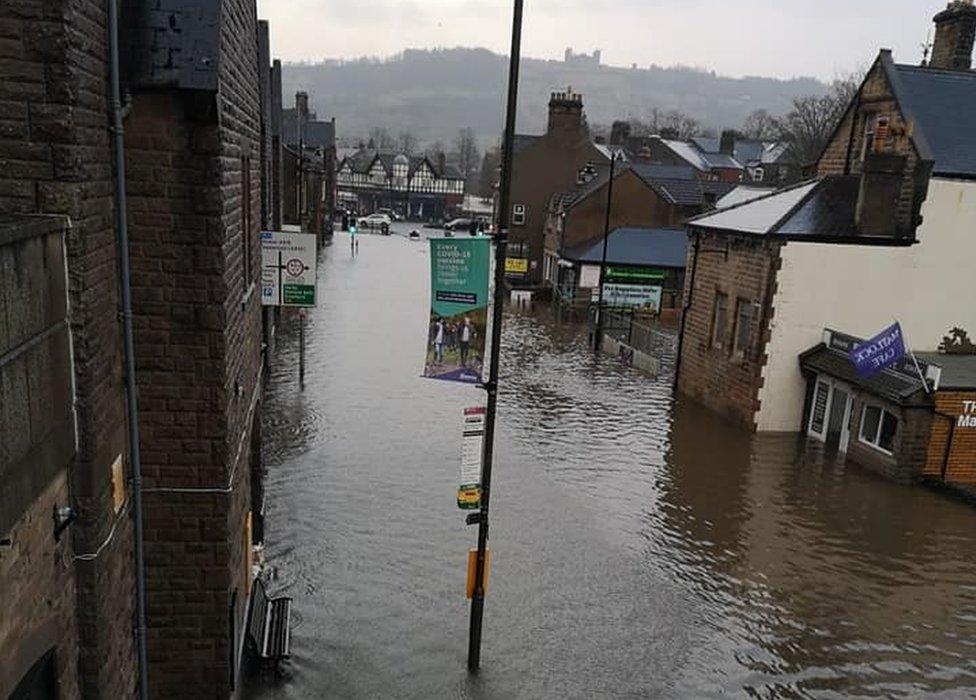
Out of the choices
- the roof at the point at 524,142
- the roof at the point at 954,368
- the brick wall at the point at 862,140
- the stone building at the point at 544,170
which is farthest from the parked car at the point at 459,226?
the roof at the point at 954,368

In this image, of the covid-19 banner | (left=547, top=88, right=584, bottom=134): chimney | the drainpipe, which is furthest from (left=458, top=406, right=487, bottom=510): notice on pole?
(left=547, top=88, right=584, bottom=134): chimney

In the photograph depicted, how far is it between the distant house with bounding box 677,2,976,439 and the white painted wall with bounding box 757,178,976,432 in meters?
0.03

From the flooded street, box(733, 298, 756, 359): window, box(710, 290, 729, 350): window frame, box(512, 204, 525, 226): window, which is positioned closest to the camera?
the flooded street

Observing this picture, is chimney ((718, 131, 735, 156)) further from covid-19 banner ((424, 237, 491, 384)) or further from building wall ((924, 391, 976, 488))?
→ covid-19 banner ((424, 237, 491, 384))

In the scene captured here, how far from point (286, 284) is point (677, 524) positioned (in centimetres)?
1034

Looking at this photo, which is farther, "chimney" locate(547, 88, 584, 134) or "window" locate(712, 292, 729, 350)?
"chimney" locate(547, 88, 584, 134)

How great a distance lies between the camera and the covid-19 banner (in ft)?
29.7

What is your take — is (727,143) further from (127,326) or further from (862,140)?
(127,326)

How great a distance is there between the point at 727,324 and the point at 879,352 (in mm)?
5900

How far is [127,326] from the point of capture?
5.86 meters

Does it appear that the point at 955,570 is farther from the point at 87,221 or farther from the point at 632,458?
the point at 87,221

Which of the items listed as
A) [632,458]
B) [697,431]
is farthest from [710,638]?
[697,431]

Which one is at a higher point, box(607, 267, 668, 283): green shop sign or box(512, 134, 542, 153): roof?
box(512, 134, 542, 153): roof

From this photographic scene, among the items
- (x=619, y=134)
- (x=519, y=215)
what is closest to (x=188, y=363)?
(x=519, y=215)
